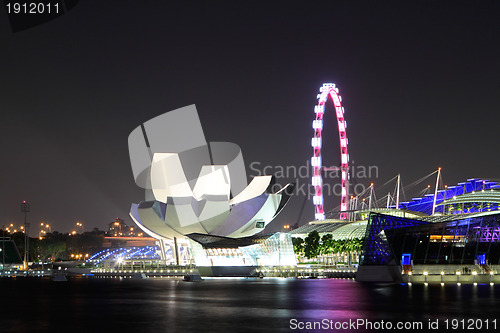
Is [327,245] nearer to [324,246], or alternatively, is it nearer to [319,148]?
[324,246]

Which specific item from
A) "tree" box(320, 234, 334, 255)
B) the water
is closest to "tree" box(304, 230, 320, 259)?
"tree" box(320, 234, 334, 255)

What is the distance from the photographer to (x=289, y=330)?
1051 inches

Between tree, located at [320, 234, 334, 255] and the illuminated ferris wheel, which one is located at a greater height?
the illuminated ferris wheel

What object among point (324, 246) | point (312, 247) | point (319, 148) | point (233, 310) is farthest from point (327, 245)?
point (233, 310)

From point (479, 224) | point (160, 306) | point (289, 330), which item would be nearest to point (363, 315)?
point (289, 330)

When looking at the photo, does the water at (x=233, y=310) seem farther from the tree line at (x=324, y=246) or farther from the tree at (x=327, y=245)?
the tree at (x=327, y=245)

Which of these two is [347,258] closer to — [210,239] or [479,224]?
[210,239]

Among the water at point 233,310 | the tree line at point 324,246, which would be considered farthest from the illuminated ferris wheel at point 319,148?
the water at point 233,310

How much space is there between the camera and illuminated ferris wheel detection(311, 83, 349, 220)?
3738 inches

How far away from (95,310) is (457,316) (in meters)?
17.5

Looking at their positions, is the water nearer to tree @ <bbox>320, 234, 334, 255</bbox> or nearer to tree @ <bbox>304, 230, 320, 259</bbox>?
tree @ <bbox>320, 234, 334, 255</bbox>

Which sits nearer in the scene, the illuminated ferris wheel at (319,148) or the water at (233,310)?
the water at (233,310)

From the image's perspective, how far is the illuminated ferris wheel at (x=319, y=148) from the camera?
94.9 metres

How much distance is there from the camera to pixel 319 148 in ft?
313
